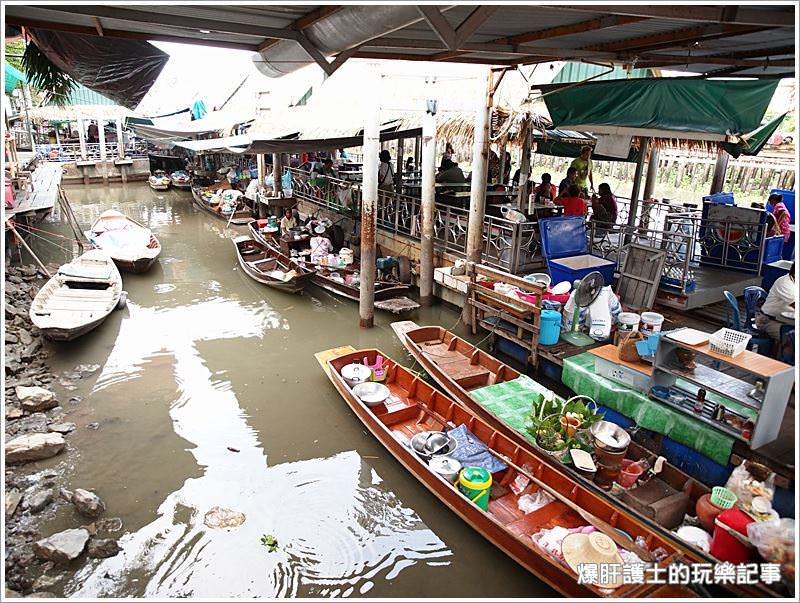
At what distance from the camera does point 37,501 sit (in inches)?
225

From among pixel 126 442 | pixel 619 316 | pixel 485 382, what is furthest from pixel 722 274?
pixel 126 442

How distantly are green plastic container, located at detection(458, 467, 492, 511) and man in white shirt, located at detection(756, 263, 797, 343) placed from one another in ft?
12.6

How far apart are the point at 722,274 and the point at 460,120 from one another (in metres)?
6.83

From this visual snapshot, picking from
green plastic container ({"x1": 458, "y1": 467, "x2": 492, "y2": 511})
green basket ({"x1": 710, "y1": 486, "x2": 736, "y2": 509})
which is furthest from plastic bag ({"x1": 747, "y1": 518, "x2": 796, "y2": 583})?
green plastic container ({"x1": 458, "y1": 467, "x2": 492, "y2": 511})

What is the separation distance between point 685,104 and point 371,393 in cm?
584

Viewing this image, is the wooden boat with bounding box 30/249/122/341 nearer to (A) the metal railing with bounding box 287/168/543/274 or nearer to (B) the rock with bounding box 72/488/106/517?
(B) the rock with bounding box 72/488/106/517

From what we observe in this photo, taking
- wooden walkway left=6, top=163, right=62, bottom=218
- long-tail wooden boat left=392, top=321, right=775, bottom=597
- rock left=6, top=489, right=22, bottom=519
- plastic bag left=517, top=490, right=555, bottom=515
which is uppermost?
wooden walkway left=6, top=163, right=62, bottom=218

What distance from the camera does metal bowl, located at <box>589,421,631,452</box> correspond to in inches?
210

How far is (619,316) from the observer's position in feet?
24.6

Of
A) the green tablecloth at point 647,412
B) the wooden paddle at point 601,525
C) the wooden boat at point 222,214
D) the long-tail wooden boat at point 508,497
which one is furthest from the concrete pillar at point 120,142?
the wooden paddle at point 601,525

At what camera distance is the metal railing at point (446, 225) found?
9.47 m

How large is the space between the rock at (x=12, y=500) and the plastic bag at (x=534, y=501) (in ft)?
17.7

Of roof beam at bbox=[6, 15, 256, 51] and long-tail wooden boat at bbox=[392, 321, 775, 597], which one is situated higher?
roof beam at bbox=[6, 15, 256, 51]

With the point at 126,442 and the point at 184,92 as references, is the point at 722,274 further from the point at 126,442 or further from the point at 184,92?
the point at 184,92
